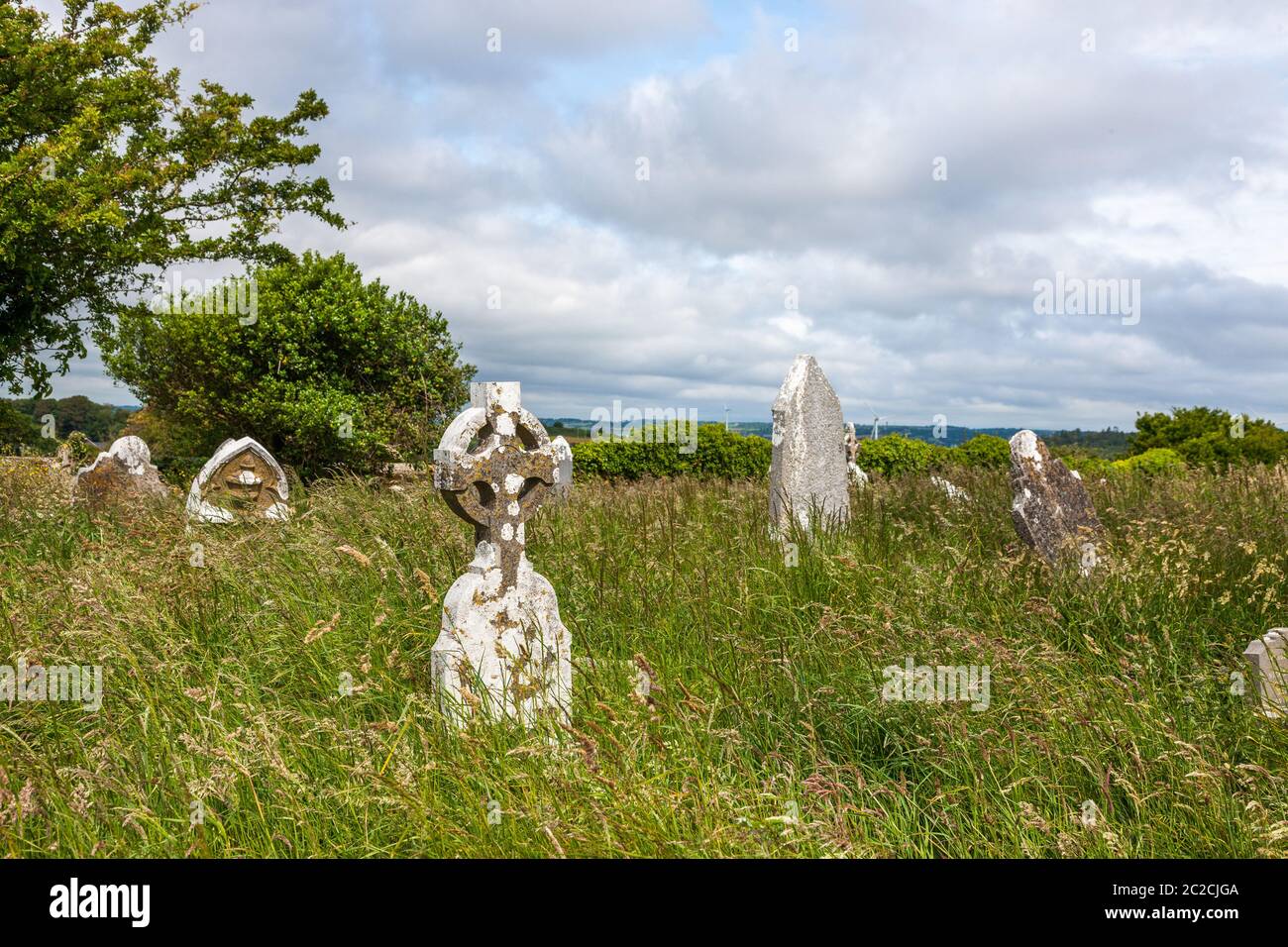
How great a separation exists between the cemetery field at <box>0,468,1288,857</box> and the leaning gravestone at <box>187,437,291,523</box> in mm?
2261

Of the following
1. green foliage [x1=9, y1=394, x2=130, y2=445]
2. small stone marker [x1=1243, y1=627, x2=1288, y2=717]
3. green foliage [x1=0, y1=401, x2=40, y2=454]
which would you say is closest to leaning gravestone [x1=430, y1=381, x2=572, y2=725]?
small stone marker [x1=1243, y1=627, x2=1288, y2=717]

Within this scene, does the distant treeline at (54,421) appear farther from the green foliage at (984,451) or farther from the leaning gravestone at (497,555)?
the green foliage at (984,451)

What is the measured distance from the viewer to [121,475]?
1004 cm

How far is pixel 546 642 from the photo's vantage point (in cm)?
407

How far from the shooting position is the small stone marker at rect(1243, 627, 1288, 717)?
12.3ft

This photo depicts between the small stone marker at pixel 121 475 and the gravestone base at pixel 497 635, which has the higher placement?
the small stone marker at pixel 121 475

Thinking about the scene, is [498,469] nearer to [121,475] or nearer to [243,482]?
[243,482]

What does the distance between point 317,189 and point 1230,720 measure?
18.6m

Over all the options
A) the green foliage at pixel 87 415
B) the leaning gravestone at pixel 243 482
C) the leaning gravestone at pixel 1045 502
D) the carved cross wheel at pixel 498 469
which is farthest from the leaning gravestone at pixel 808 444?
the green foliage at pixel 87 415

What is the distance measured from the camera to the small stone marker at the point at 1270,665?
147 inches

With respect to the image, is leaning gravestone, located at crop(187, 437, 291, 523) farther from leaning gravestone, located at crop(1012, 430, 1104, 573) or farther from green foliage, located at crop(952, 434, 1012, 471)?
green foliage, located at crop(952, 434, 1012, 471)

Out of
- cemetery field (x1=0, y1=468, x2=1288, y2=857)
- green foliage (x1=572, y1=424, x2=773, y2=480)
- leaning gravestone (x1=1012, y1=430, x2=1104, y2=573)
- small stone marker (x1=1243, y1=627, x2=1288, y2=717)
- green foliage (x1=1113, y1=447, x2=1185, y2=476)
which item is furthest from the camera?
green foliage (x1=572, y1=424, x2=773, y2=480)

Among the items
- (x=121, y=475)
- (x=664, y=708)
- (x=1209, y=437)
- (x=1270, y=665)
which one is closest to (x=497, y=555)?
(x=664, y=708)

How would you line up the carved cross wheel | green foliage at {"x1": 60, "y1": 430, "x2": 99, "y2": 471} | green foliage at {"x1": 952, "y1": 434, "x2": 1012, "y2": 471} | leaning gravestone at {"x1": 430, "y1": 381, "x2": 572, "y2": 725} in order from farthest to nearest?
1. green foliage at {"x1": 952, "y1": 434, "x2": 1012, "y2": 471}
2. green foliage at {"x1": 60, "y1": 430, "x2": 99, "y2": 471}
3. the carved cross wheel
4. leaning gravestone at {"x1": 430, "y1": 381, "x2": 572, "y2": 725}
